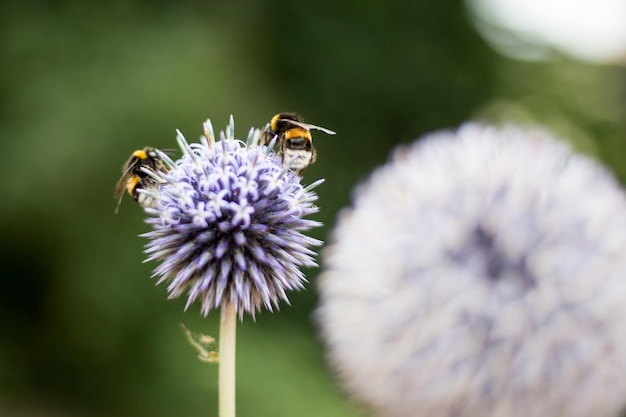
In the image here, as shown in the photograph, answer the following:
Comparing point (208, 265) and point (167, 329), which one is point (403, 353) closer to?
point (208, 265)

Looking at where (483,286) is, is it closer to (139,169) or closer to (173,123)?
(139,169)

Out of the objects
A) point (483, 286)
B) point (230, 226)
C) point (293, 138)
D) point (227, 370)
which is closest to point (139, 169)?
point (293, 138)

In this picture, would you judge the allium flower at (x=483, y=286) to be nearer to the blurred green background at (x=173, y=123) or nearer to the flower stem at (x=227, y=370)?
the flower stem at (x=227, y=370)

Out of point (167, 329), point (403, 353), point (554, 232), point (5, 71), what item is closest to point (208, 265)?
point (403, 353)

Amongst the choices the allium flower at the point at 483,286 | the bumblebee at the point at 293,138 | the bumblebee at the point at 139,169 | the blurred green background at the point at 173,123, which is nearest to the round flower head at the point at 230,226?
the allium flower at the point at 483,286

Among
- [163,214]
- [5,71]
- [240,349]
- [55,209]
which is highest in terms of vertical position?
[5,71]

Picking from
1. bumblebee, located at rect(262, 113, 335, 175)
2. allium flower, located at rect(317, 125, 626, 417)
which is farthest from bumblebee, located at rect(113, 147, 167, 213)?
allium flower, located at rect(317, 125, 626, 417)
